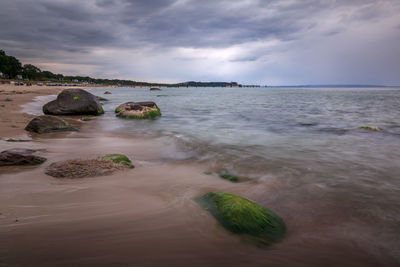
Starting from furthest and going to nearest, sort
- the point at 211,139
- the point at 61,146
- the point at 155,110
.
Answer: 1. the point at 155,110
2. the point at 211,139
3. the point at 61,146

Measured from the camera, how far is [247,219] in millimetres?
2832

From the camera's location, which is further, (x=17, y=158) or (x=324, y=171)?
(x=324, y=171)

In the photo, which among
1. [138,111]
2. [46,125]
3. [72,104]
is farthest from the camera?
[138,111]

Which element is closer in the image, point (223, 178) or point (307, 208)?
point (307, 208)

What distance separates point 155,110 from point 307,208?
13060 millimetres

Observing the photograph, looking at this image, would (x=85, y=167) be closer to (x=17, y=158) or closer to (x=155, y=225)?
(x=17, y=158)

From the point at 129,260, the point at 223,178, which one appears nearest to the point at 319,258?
the point at 129,260

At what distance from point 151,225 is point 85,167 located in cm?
227

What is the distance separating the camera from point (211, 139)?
8.94 metres

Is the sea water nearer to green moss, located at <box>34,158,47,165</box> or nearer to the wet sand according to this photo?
the wet sand

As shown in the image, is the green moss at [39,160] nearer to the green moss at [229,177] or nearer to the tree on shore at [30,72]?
the green moss at [229,177]

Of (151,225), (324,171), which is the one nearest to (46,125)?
(151,225)

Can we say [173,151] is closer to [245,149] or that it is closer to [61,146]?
[245,149]

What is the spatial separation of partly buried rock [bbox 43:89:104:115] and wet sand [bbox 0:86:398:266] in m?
10.8
